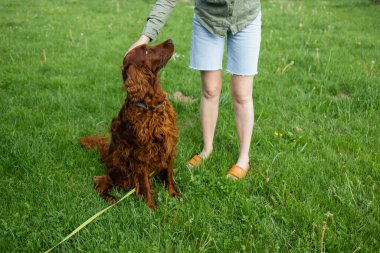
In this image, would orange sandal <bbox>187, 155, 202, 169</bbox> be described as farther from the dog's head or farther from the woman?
the dog's head

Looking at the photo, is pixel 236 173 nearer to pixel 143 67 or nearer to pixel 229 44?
pixel 229 44

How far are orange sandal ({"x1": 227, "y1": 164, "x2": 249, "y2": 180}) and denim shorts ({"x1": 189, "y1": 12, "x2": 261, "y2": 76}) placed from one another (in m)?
0.86

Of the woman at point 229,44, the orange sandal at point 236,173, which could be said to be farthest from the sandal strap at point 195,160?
the orange sandal at point 236,173

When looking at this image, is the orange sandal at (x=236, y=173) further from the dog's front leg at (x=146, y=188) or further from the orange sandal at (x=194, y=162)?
the dog's front leg at (x=146, y=188)

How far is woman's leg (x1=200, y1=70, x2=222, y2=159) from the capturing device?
3.66m

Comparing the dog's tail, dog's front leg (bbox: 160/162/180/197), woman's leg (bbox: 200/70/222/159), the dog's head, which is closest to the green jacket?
the dog's head

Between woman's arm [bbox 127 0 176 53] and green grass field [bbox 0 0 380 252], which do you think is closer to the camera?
green grass field [bbox 0 0 380 252]

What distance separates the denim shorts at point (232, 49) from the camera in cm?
337

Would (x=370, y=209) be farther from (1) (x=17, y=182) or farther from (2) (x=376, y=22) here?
(2) (x=376, y=22)

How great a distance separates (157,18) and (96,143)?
4.73 ft

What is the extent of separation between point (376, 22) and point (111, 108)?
7004mm

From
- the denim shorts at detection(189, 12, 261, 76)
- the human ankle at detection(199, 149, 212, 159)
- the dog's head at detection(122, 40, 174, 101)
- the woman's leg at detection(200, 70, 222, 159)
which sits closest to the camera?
the dog's head at detection(122, 40, 174, 101)

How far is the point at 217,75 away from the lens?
367 centimetres

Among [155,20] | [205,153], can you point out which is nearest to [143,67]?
[155,20]
